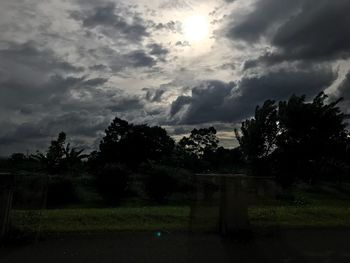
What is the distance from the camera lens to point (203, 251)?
6.25 meters

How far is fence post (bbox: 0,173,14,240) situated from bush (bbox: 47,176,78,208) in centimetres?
1570

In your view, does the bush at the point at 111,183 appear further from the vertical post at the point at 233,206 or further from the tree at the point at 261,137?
the vertical post at the point at 233,206

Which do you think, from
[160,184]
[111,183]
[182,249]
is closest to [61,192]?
[111,183]

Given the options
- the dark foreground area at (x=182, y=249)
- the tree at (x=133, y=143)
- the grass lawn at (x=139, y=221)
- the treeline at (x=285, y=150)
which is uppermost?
the tree at (x=133, y=143)

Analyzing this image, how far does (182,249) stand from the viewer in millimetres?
6328

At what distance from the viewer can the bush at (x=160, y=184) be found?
71.4 feet

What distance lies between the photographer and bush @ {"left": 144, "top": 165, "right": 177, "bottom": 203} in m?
21.8

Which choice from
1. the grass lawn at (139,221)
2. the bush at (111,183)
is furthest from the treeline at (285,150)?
the grass lawn at (139,221)

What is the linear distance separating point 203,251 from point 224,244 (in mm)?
545

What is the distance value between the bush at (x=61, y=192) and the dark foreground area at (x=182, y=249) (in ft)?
52.3

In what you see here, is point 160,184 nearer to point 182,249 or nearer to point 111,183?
point 111,183

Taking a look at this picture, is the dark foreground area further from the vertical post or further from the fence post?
the fence post

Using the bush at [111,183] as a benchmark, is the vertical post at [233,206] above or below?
below

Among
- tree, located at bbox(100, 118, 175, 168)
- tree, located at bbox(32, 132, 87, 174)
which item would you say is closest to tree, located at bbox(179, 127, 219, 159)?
tree, located at bbox(100, 118, 175, 168)
